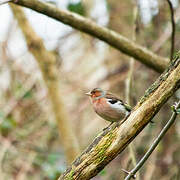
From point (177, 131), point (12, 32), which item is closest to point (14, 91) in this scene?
point (12, 32)

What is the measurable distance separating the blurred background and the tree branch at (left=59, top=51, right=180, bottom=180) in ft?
9.05

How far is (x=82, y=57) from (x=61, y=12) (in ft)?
10.9

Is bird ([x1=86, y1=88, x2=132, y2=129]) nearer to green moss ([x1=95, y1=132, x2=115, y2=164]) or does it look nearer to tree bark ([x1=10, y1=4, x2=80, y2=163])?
green moss ([x1=95, y1=132, x2=115, y2=164])

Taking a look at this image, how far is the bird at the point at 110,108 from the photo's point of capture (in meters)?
3.46

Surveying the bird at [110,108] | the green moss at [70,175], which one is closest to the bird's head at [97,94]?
the bird at [110,108]

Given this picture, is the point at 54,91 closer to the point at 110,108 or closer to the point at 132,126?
the point at 110,108

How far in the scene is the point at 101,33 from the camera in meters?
4.06

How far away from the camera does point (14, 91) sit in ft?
21.4

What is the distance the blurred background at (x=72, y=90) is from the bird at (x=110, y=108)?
58.6 inches

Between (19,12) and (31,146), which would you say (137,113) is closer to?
(19,12)

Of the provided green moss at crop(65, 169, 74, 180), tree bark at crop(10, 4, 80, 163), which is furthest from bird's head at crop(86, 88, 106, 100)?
green moss at crop(65, 169, 74, 180)

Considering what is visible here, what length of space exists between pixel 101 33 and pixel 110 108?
3.01ft

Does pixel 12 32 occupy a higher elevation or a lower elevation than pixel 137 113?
higher

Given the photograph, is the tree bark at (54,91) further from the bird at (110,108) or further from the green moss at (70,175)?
the green moss at (70,175)
